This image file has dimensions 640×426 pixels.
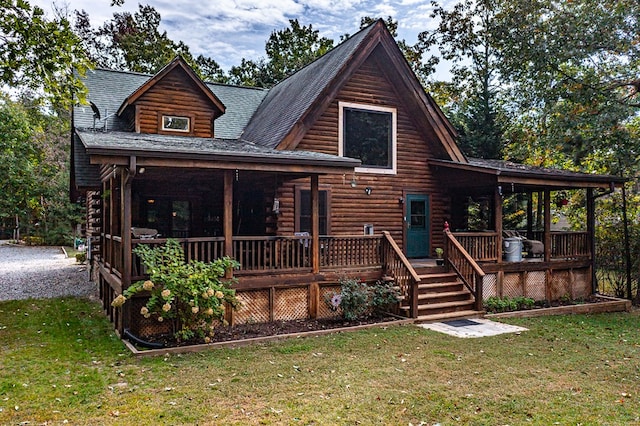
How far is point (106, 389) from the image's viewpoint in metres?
5.97

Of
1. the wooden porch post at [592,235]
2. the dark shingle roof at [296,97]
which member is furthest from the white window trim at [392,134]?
the wooden porch post at [592,235]

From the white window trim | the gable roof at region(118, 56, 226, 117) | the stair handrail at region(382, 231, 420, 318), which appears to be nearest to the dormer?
the gable roof at region(118, 56, 226, 117)

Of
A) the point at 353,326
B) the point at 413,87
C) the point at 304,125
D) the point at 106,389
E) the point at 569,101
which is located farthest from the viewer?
the point at 569,101

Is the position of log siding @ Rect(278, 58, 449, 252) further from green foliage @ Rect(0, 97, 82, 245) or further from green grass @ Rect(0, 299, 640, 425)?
green foliage @ Rect(0, 97, 82, 245)

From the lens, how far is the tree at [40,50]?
11.0m

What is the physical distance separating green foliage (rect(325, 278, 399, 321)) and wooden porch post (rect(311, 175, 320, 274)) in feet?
2.29

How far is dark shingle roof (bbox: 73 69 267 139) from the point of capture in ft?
49.6

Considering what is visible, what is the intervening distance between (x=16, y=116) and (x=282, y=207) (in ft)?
64.7

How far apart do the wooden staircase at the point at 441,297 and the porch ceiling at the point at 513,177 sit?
2.83m

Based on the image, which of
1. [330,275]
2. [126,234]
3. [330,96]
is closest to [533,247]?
[330,275]

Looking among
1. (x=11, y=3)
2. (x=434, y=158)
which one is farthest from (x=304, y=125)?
(x=11, y=3)

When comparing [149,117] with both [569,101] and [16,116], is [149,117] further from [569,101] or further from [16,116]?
[16,116]

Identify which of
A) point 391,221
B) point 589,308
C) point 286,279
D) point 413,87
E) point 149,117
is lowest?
point 589,308

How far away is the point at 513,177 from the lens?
12688 mm
